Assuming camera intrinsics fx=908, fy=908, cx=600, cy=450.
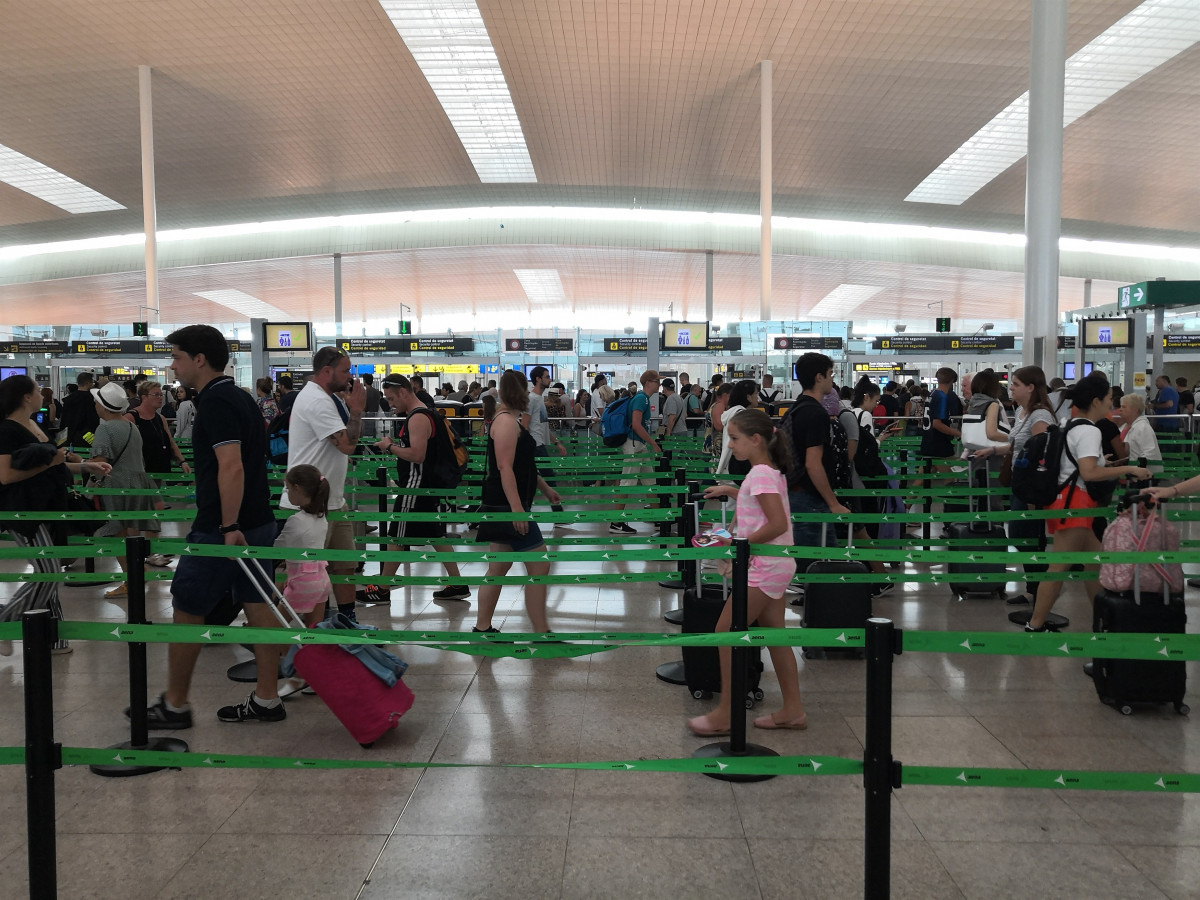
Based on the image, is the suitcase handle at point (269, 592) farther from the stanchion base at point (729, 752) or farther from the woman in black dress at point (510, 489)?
the stanchion base at point (729, 752)

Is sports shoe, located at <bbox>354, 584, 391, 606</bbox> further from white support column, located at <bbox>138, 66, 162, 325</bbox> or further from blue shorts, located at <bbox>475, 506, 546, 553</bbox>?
white support column, located at <bbox>138, 66, 162, 325</bbox>

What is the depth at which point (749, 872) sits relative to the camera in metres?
3.09

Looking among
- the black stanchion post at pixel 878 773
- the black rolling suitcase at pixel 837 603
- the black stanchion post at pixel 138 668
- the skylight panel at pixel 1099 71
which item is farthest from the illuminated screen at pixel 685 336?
the black stanchion post at pixel 878 773

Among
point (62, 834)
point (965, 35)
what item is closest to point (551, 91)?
point (965, 35)

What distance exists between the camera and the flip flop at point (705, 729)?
429 centimetres

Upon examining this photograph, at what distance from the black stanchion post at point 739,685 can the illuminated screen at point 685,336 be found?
22.1 meters

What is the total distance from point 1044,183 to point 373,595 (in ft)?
39.2

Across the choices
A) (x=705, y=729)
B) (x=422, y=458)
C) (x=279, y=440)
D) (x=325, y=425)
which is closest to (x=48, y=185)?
(x=279, y=440)

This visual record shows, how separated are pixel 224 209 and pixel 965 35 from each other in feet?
98.8

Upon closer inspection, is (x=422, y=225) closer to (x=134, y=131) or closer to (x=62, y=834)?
(x=134, y=131)

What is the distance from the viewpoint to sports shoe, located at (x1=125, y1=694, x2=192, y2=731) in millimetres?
4418

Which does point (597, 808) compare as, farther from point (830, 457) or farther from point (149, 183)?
point (149, 183)

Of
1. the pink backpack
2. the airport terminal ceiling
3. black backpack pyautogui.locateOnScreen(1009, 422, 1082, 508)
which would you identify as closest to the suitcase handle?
the pink backpack

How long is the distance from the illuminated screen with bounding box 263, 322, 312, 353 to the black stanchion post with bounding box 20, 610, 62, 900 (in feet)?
78.2
